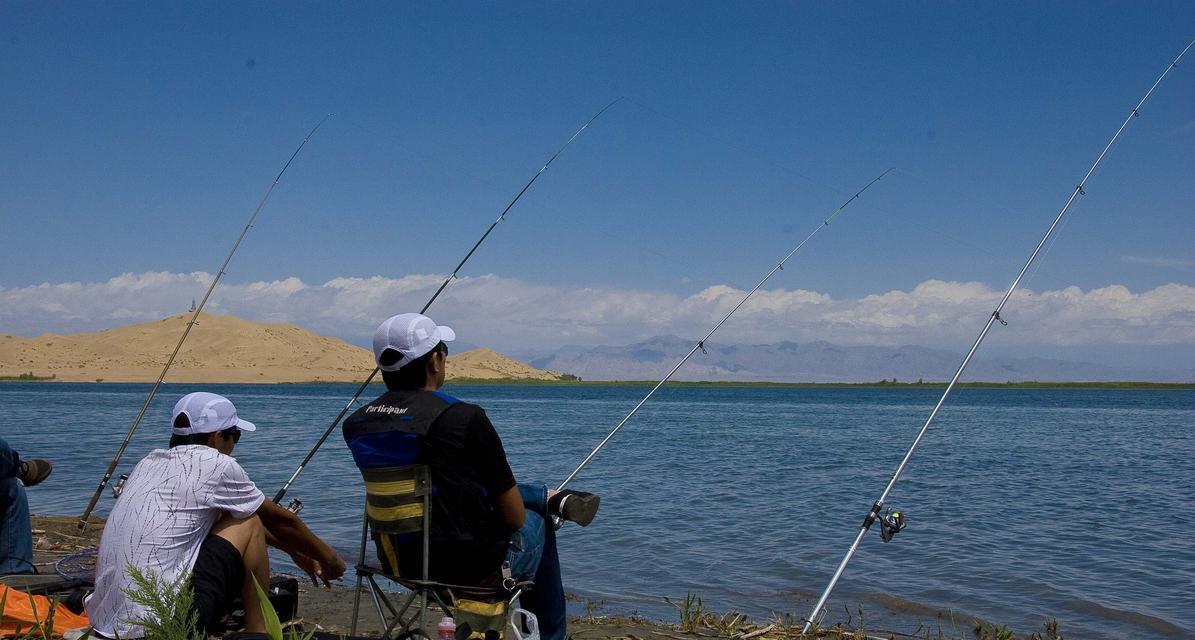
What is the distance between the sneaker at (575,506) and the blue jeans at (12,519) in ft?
11.0

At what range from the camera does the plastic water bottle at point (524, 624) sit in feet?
12.1

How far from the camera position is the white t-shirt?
3.61 metres

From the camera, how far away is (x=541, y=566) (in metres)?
4.18

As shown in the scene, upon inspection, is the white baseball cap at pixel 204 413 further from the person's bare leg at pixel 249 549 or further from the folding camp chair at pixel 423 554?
the folding camp chair at pixel 423 554

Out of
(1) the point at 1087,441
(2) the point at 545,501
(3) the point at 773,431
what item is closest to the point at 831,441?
(3) the point at 773,431

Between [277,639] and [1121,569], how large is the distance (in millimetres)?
9842

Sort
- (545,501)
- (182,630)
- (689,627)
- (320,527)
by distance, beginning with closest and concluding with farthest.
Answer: (182,630), (545,501), (689,627), (320,527)

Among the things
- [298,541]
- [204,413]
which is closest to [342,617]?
[298,541]

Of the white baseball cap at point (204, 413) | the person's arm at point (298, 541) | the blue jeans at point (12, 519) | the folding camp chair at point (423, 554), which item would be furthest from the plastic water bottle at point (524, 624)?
the blue jeans at point (12, 519)

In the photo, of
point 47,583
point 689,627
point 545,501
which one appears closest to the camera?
point 545,501

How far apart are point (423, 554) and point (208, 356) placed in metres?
140

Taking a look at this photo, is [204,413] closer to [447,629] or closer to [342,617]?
[447,629]

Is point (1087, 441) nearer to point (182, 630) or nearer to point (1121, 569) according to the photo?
point (1121, 569)

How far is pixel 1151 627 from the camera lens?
7848 millimetres
